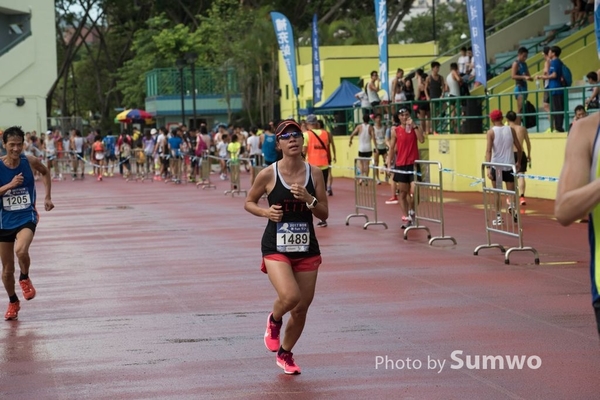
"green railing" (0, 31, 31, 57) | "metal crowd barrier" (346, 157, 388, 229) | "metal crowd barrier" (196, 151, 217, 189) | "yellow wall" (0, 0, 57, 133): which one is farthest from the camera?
"yellow wall" (0, 0, 57, 133)

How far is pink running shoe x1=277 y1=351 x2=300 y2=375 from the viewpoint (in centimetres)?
841

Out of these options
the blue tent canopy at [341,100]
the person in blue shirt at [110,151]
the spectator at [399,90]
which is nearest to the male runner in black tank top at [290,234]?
the spectator at [399,90]

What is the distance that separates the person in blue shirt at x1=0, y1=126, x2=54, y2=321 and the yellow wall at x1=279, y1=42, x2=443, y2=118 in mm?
38227

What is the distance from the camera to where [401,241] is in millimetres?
17641

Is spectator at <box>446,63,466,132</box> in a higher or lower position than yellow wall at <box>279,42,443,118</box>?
lower

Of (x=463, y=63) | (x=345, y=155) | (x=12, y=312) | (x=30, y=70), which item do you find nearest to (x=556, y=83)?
(x=463, y=63)

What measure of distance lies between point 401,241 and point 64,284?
561 centimetres

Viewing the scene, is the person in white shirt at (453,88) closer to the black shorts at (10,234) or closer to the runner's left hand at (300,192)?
the black shorts at (10,234)

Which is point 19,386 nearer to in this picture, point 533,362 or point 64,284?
point 533,362

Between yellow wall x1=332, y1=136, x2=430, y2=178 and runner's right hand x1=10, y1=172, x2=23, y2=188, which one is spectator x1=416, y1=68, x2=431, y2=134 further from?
runner's right hand x1=10, y1=172, x2=23, y2=188

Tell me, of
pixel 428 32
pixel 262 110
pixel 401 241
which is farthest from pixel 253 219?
pixel 428 32

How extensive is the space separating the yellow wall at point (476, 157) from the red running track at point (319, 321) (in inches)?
213

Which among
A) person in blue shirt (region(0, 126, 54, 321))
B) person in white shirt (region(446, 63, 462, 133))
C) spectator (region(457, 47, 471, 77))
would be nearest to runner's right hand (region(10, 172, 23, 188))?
person in blue shirt (region(0, 126, 54, 321))

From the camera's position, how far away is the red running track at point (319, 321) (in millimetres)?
8117
